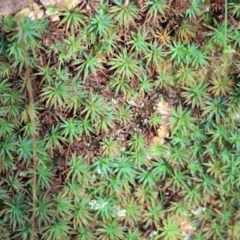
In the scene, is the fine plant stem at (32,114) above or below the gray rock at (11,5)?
below

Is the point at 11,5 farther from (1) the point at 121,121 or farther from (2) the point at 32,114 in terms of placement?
(1) the point at 121,121

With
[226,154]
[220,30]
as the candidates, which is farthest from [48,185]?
[220,30]

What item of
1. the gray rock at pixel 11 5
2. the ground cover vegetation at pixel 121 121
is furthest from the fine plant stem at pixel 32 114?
the gray rock at pixel 11 5

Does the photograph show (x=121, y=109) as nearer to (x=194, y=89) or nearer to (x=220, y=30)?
(x=194, y=89)

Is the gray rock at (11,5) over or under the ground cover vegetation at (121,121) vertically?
over

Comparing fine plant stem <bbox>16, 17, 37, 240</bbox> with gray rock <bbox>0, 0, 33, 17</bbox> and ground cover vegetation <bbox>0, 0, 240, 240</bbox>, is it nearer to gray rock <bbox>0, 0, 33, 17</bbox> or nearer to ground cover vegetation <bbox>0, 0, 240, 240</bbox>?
ground cover vegetation <bbox>0, 0, 240, 240</bbox>

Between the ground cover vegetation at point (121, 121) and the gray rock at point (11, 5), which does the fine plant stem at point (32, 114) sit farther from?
the gray rock at point (11, 5)

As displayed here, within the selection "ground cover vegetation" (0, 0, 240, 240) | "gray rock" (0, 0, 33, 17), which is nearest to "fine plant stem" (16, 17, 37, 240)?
"ground cover vegetation" (0, 0, 240, 240)

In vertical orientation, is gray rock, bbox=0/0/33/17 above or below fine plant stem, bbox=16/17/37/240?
above
